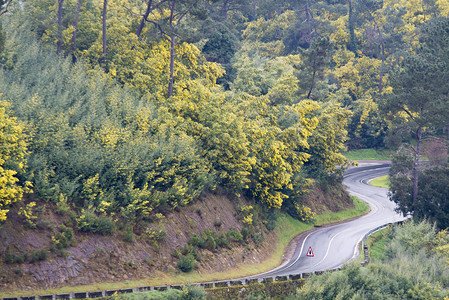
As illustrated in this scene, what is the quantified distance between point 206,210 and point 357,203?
3279 centimetres

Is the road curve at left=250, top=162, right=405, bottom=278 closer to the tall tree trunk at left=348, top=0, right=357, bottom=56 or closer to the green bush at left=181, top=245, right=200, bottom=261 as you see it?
the green bush at left=181, top=245, right=200, bottom=261

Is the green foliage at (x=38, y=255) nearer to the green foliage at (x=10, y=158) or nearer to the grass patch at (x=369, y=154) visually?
the green foliage at (x=10, y=158)

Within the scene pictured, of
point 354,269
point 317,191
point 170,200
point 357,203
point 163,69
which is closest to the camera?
point 354,269

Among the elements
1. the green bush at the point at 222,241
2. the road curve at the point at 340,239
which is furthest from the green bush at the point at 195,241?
the road curve at the point at 340,239

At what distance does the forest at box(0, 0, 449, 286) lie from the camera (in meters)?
26.7

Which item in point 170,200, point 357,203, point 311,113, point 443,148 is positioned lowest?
point 357,203

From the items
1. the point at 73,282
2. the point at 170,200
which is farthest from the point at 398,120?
the point at 73,282

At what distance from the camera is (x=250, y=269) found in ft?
110

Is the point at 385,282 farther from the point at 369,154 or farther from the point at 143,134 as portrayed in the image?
the point at 369,154

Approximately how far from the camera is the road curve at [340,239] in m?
35.8

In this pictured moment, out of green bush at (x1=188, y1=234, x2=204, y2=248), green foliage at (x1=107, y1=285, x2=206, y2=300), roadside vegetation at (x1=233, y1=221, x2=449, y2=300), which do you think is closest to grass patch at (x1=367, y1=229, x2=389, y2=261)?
roadside vegetation at (x1=233, y1=221, x2=449, y2=300)

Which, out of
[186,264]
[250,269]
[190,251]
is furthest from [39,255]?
[250,269]

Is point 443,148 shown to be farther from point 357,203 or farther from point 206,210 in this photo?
point 206,210

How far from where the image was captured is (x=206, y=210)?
35.2 m
